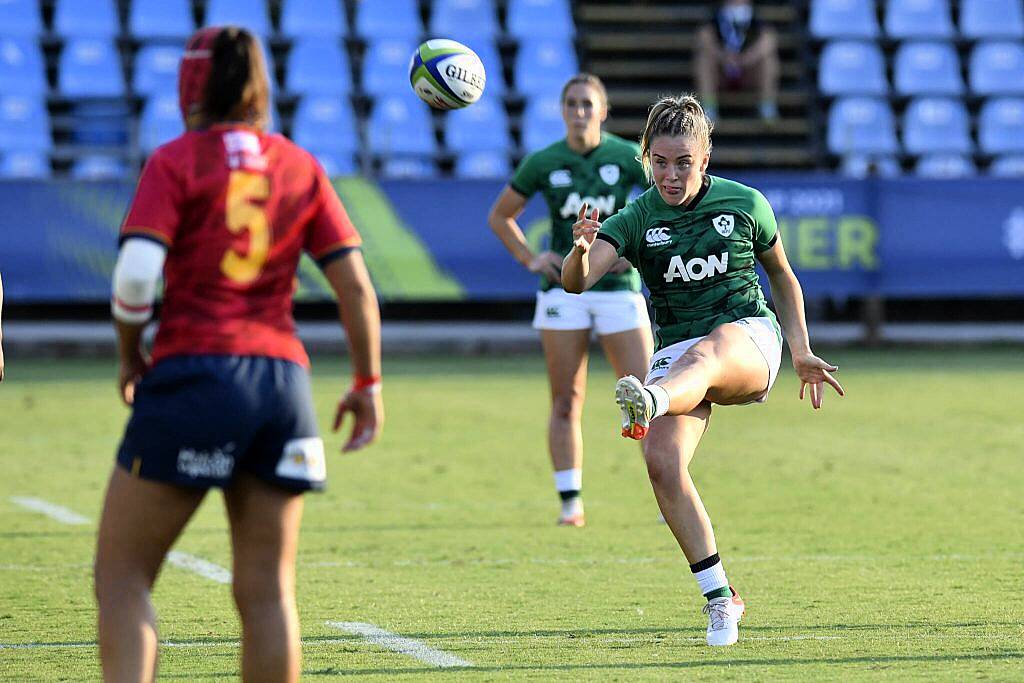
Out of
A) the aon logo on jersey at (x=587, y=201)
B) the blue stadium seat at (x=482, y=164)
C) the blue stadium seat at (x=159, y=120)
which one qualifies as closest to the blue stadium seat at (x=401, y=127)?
the blue stadium seat at (x=482, y=164)

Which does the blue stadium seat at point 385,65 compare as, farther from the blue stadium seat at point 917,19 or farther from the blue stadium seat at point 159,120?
the blue stadium seat at point 917,19

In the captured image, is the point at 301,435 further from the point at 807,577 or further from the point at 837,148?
the point at 837,148

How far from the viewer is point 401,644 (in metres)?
6.37

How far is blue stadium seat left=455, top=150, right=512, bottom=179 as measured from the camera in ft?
73.8

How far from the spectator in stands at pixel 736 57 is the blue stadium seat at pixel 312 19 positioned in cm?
521

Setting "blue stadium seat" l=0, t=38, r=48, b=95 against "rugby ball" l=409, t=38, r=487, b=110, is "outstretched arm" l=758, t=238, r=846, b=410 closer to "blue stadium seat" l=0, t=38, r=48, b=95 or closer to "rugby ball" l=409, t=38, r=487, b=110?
"rugby ball" l=409, t=38, r=487, b=110

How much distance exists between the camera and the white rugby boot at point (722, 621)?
6.27 meters

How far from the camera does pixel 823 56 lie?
81.8 feet

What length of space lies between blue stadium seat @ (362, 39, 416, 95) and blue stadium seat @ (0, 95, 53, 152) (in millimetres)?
4435

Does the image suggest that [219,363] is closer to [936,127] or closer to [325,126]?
[325,126]

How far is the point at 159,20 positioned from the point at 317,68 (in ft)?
7.54

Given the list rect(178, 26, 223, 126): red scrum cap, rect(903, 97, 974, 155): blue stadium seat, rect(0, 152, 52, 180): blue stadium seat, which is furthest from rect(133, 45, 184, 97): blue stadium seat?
rect(178, 26, 223, 126): red scrum cap

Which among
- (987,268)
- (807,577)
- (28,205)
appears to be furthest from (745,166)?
(807,577)

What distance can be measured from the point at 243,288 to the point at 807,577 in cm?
415
